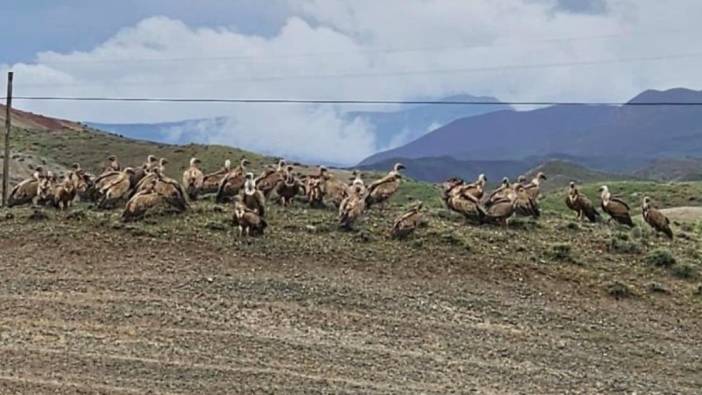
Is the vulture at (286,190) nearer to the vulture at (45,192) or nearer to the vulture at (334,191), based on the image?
the vulture at (334,191)

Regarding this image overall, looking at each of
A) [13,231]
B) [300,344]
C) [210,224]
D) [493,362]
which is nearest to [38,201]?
[13,231]

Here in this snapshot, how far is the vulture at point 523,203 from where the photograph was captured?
70.7ft

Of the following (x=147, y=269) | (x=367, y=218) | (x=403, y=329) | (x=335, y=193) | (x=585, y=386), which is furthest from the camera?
(x=335, y=193)

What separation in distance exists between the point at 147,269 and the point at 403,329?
470 centimetres

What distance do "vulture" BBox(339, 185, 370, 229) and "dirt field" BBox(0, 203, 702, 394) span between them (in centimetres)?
62

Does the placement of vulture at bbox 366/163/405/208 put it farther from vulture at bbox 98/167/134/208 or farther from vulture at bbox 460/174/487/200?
vulture at bbox 98/167/134/208

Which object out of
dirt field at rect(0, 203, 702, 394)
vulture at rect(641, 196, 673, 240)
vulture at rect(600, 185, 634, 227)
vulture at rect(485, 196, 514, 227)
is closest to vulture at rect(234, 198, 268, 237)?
dirt field at rect(0, 203, 702, 394)

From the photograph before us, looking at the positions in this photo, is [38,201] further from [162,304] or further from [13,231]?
[162,304]

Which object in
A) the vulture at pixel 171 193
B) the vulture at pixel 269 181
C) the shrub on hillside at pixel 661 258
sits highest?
the vulture at pixel 269 181

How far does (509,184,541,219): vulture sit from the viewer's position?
2155 centimetres

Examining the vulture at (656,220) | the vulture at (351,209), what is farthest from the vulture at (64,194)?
the vulture at (656,220)

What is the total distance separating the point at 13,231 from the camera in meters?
18.8

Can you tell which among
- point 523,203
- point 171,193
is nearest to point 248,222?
point 171,193

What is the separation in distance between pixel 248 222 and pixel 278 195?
152 inches
